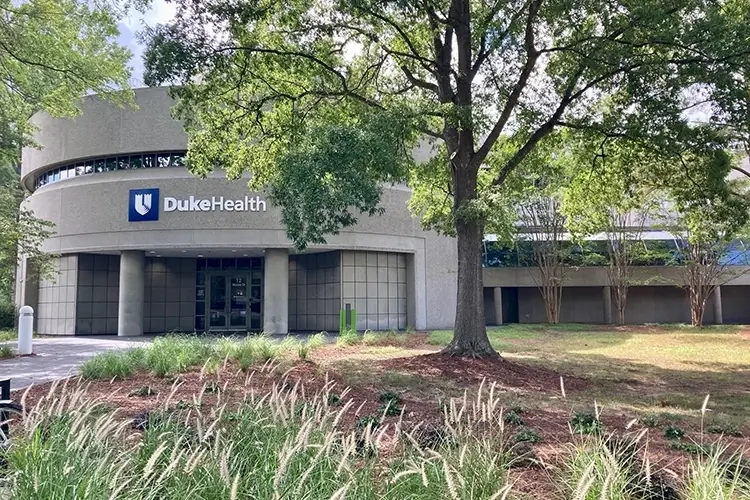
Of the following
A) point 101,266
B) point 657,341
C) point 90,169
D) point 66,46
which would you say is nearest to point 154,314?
point 101,266

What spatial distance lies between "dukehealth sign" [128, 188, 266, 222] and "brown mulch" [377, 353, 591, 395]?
39.5 feet

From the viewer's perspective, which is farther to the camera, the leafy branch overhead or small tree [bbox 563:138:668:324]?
small tree [bbox 563:138:668:324]

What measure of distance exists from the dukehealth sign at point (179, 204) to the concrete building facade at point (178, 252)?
40 millimetres

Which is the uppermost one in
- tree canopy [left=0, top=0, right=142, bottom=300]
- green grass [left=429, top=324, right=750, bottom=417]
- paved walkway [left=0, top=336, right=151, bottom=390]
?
tree canopy [left=0, top=0, right=142, bottom=300]

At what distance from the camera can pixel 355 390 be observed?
29.8 ft

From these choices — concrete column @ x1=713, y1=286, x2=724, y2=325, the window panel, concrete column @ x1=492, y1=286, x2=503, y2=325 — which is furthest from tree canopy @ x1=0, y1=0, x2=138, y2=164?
concrete column @ x1=713, y1=286, x2=724, y2=325

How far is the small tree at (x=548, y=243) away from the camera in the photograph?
29781mm

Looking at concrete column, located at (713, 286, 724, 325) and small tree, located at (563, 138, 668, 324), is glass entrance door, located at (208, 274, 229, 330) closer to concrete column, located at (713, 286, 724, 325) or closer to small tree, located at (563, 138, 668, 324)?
small tree, located at (563, 138, 668, 324)

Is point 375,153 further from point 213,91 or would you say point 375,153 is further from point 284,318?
point 284,318

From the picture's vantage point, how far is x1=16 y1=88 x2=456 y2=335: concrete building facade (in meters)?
22.9

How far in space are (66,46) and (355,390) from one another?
1578 centimetres

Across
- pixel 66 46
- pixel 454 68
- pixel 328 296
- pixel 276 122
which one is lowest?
pixel 328 296

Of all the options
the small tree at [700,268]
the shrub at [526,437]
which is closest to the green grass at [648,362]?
the small tree at [700,268]

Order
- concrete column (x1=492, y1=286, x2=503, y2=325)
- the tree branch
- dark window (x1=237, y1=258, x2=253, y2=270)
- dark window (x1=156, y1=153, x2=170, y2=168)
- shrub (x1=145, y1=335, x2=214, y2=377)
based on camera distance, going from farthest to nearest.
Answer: concrete column (x1=492, y1=286, x2=503, y2=325) < dark window (x1=237, y1=258, x2=253, y2=270) < dark window (x1=156, y1=153, x2=170, y2=168) < the tree branch < shrub (x1=145, y1=335, x2=214, y2=377)
